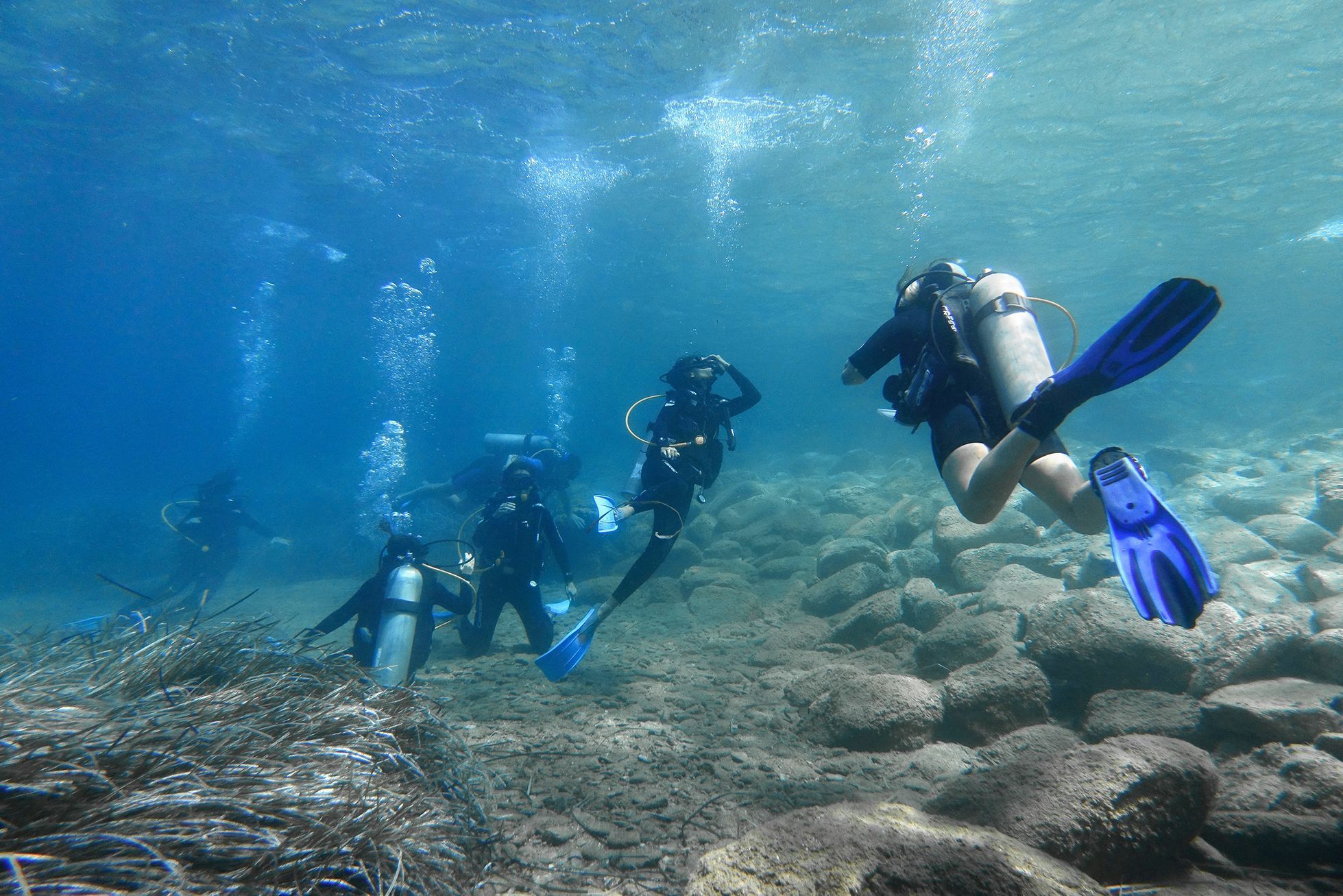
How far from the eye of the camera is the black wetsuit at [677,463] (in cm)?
595

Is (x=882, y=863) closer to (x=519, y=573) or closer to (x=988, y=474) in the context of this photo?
(x=988, y=474)

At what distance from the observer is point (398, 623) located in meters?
5.34

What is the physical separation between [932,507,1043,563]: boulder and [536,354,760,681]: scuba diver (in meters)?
3.60

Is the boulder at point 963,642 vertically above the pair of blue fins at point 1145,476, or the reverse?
the pair of blue fins at point 1145,476

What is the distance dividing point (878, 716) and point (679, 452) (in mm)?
3317

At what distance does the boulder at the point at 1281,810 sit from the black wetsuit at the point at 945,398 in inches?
58.4

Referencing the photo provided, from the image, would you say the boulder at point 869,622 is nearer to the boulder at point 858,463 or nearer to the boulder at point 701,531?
the boulder at point 701,531

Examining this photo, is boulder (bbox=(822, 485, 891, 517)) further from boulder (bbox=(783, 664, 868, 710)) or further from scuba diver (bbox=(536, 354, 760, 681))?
boulder (bbox=(783, 664, 868, 710))

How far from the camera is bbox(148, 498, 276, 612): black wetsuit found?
1201 centimetres

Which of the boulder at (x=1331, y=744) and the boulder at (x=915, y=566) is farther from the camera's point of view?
the boulder at (x=915, y=566)

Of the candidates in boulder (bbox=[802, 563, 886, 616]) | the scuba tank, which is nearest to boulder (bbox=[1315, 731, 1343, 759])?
the scuba tank

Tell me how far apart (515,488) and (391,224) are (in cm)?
2201

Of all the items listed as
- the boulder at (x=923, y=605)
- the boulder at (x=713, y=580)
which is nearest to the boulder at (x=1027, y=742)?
the boulder at (x=923, y=605)

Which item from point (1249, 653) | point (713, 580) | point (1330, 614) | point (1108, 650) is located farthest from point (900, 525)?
point (1249, 653)
